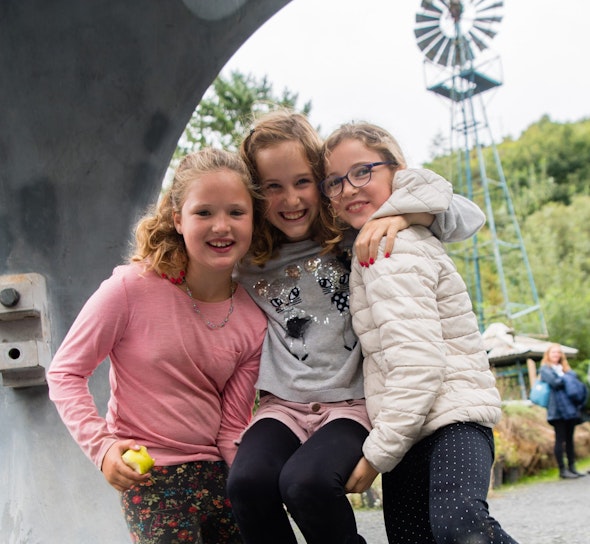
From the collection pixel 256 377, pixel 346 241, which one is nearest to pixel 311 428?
pixel 256 377

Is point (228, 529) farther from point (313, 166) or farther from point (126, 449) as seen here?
point (313, 166)

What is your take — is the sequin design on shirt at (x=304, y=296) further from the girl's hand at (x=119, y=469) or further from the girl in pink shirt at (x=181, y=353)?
the girl's hand at (x=119, y=469)

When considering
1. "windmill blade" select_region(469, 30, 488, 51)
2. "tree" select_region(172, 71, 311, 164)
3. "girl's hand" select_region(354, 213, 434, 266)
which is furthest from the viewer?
"windmill blade" select_region(469, 30, 488, 51)

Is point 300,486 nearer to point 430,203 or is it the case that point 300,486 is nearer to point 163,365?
point 163,365

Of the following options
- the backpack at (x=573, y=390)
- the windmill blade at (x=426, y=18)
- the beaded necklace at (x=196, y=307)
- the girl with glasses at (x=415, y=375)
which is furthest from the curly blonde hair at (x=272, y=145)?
the windmill blade at (x=426, y=18)

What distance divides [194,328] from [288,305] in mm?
302

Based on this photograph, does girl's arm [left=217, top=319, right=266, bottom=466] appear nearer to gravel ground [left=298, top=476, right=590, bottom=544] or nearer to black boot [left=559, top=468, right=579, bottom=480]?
gravel ground [left=298, top=476, right=590, bottom=544]

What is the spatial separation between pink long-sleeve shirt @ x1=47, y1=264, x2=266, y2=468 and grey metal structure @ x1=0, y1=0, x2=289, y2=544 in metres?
0.78

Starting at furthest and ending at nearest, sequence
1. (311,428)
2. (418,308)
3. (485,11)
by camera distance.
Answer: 1. (485,11)
2. (311,428)
3. (418,308)

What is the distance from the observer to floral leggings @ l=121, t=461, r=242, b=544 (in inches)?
83.1

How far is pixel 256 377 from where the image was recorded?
7.42 feet

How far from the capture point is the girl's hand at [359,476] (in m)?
1.83

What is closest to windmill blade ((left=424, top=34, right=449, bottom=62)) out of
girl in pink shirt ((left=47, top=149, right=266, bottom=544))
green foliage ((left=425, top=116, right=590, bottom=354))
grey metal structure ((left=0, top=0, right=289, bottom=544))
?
green foliage ((left=425, top=116, right=590, bottom=354))

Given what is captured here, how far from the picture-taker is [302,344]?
2141 millimetres
